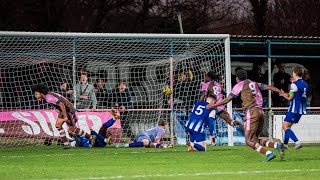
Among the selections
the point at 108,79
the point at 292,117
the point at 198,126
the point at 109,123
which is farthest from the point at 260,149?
the point at 108,79

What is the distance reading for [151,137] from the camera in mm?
20781

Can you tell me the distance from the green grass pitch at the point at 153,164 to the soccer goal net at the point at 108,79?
2267mm

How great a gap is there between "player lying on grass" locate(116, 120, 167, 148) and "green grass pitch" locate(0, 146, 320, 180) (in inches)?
32.6

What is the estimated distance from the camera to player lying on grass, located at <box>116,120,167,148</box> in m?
20.6

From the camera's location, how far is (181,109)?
22.6 metres

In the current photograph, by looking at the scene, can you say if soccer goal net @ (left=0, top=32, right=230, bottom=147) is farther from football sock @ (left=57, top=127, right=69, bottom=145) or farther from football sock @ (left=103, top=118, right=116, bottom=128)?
football sock @ (left=57, top=127, right=69, bottom=145)

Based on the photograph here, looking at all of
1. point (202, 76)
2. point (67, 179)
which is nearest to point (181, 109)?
point (202, 76)

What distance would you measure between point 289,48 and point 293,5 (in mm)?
9373

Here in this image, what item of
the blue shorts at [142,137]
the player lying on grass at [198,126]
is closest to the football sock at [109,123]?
the blue shorts at [142,137]

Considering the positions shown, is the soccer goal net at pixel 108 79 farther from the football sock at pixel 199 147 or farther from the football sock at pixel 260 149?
the football sock at pixel 260 149

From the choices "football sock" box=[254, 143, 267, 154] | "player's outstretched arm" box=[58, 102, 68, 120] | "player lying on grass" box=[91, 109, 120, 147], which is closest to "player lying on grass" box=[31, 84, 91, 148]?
"player's outstretched arm" box=[58, 102, 68, 120]

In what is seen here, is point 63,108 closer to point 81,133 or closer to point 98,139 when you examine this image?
point 81,133

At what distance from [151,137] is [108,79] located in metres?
3.11

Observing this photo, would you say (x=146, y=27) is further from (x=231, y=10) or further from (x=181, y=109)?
(x=181, y=109)
